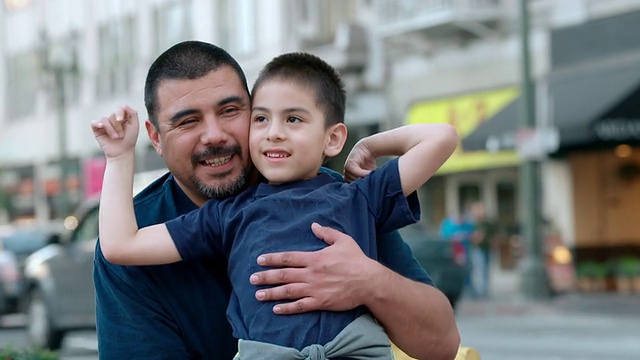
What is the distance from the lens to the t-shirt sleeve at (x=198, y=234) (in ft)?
11.0

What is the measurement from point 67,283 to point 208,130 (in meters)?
13.0

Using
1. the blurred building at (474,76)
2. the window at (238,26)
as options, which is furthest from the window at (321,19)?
the window at (238,26)

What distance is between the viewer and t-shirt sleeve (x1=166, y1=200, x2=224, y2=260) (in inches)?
132

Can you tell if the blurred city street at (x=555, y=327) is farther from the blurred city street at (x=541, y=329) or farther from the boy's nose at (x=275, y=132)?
the boy's nose at (x=275, y=132)

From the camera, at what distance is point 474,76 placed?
2880cm

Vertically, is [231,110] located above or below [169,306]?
above

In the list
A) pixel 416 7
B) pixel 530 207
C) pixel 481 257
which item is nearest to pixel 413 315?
pixel 530 207

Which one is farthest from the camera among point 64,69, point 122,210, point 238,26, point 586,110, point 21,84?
point 21,84

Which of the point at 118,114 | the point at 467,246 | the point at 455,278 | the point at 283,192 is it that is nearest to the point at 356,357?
the point at 283,192

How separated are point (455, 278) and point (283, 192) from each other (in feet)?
56.7

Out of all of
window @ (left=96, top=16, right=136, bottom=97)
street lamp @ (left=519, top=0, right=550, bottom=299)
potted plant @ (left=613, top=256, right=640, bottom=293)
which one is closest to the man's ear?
street lamp @ (left=519, top=0, right=550, bottom=299)

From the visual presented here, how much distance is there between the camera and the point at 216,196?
139 inches

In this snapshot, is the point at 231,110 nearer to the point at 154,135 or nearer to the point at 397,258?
the point at 154,135

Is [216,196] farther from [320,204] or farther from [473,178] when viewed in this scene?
[473,178]
